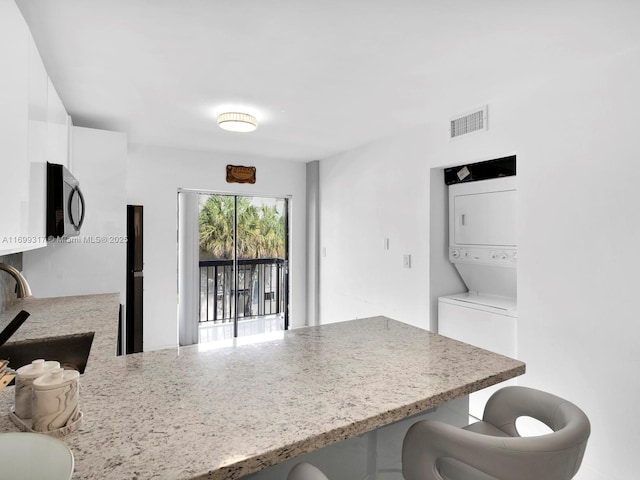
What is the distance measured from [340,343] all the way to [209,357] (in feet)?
1.64

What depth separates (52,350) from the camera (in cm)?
169

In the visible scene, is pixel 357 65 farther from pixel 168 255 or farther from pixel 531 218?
pixel 168 255

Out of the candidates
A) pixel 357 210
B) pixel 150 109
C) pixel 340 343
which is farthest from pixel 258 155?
pixel 340 343

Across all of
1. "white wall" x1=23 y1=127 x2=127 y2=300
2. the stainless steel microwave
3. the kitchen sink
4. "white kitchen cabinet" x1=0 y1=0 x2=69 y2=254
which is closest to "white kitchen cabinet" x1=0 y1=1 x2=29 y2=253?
"white kitchen cabinet" x1=0 y1=0 x2=69 y2=254

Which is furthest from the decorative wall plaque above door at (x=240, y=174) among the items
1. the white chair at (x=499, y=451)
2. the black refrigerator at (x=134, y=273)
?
the white chair at (x=499, y=451)

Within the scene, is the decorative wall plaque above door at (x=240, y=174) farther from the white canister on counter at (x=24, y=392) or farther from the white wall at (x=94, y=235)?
the white canister on counter at (x=24, y=392)

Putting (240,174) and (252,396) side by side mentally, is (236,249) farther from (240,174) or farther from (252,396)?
(252,396)

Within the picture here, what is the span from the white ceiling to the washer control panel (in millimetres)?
1071

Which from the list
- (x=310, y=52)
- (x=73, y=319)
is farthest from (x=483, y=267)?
(x=73, y=319)

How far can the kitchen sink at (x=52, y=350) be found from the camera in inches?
62.2

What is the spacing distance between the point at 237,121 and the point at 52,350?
1.92 meters

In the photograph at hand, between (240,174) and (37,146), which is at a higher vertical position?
(240,174)

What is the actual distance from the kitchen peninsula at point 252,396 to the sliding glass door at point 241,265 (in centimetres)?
300

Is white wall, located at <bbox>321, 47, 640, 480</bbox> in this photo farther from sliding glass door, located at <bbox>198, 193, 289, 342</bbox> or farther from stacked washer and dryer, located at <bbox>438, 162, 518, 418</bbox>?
sliding glass door, located at <bbox>198, 193, 289, 342</bbox>
